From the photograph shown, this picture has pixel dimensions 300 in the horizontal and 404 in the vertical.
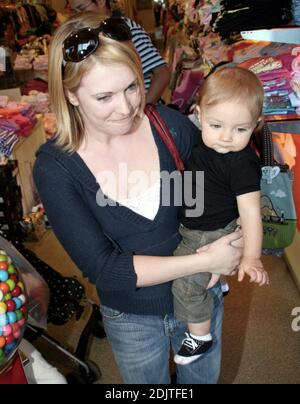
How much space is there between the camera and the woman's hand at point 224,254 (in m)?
1.18

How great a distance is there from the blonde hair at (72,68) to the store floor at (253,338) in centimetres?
156

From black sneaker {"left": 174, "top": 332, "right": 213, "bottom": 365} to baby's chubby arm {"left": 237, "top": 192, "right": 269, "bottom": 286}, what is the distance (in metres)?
0.31

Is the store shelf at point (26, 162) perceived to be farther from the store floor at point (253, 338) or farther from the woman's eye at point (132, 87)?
the woman's eye at point (132, 87)

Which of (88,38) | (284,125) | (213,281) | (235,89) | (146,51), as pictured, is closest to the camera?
(88,38)

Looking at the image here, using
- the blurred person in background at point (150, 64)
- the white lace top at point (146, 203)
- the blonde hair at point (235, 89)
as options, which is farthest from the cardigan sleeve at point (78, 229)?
the blurred person in background at point (150, 64)

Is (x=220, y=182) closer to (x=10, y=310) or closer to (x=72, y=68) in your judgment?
(x=72, y=68)

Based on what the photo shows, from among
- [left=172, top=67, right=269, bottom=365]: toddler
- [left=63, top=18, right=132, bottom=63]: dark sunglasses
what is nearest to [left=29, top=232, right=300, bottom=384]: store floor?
[left=172, top=67, right=269, bottom=365]: toddler

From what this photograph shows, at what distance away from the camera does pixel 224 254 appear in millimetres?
1192

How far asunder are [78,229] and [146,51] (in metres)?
1.83

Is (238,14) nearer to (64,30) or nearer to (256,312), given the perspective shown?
(64,30)

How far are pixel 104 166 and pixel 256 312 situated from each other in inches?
71.1
